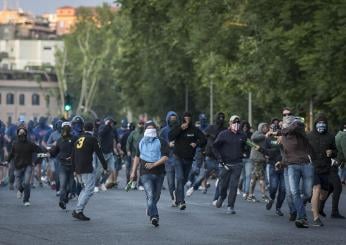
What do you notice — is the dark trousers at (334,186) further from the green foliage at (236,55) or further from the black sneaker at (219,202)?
the green foliage at (236,55)

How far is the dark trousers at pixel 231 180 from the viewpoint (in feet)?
77.7

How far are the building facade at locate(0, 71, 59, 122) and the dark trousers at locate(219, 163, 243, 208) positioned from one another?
157393 mm

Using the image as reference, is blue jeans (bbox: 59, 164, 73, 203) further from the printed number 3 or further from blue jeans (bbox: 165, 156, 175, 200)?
the printed number 3

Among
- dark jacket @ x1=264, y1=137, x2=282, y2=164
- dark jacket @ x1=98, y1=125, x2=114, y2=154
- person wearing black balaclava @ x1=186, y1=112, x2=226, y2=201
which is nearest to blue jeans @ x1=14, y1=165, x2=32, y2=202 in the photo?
person wearing black balaclava @ x1=186, y1=112, x2=226, y2=201

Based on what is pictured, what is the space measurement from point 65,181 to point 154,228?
18.5ft

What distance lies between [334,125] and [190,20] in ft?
46.4

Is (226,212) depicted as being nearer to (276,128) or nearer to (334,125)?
(276,128)

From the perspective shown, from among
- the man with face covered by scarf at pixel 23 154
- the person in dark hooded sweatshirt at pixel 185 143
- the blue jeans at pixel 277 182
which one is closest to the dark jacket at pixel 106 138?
the man with face covered by scarf at pixel 23 154

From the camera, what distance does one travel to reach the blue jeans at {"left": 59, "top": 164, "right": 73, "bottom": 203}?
974 inches

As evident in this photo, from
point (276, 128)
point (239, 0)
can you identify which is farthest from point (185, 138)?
point (239, 0)

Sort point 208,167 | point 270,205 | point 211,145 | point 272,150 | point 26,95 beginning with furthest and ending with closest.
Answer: point 26,95 → point 208,167 → point 211,145 → point 272,150 → point 270,205

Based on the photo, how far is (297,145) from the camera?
68.1ft

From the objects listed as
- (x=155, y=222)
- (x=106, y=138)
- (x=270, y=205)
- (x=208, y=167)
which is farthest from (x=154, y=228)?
(x=106, y=138)

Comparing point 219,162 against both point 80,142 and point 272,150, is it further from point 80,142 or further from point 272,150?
point 80,142
